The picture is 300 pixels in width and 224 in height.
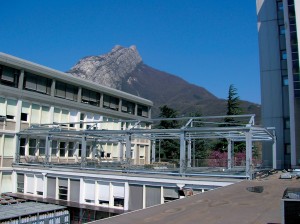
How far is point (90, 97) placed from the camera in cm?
3322

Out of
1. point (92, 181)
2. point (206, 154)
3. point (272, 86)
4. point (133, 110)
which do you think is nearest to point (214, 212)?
point (92, 181)

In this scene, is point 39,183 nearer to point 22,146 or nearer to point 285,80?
point 22,146

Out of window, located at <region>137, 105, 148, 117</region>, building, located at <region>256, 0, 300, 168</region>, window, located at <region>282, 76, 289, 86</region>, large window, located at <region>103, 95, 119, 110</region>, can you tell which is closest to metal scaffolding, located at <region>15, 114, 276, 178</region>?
building, located at <region>256, 0, 300, 168</region>

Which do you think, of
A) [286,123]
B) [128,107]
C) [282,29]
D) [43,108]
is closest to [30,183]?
[43,108]

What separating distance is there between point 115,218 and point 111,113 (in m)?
29.3

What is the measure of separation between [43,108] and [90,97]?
5968mm

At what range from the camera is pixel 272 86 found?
2945cm

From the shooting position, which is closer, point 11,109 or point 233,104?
point 11,109

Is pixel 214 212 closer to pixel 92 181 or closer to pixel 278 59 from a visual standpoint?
pixel 92 181

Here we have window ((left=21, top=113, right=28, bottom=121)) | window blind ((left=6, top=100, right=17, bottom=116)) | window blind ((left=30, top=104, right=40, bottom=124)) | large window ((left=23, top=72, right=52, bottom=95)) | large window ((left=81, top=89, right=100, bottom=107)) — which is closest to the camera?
window blind ((left=6, top=100, right=17, bottom=116))

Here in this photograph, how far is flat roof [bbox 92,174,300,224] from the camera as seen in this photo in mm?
6211

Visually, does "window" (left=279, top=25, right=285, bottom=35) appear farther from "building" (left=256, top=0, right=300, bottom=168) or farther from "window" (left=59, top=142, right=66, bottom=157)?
"window" (left=59, top=142, right=66, bottom=157)

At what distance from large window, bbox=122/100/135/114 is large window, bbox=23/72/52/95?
1109 cm

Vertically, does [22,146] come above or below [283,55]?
below
